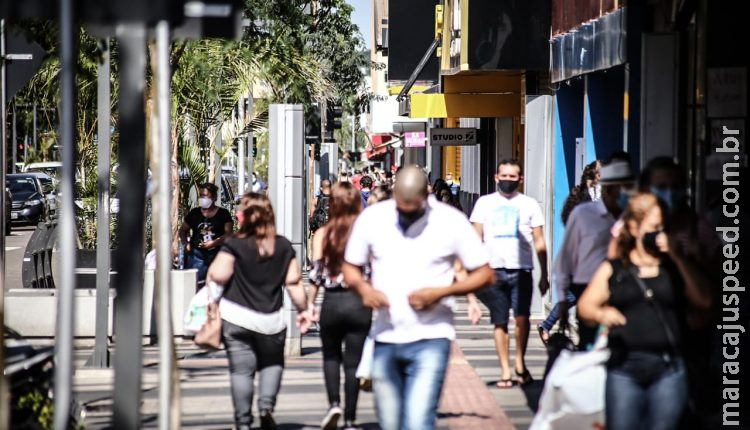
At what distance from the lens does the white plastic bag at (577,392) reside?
21.0 feet

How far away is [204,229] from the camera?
16453 mm

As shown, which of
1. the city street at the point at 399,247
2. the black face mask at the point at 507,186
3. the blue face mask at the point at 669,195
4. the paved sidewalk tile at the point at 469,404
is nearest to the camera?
the city street at the point at 399,247

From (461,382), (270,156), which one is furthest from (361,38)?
(461,382)

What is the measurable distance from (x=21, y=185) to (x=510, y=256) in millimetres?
35619

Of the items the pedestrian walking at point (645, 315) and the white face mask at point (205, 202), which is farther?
the white face mask at point (205, 202)

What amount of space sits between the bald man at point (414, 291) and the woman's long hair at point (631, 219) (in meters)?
1.00

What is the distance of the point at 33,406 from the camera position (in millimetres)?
6609

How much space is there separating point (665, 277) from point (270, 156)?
8091mm

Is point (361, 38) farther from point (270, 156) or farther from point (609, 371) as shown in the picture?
point (609, 371)

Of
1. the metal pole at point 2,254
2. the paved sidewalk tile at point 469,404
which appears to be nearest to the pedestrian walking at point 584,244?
the paved sidewalk tile at point 469,404

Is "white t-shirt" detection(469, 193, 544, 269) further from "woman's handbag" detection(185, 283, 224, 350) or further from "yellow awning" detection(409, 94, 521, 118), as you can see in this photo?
"yellow awning" detection(409, 94, 521, 118)

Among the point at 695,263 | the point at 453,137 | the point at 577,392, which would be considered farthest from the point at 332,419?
the point at 453,137

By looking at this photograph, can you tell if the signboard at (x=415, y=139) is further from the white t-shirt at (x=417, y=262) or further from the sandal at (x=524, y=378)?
the white t-shirt at (x=417, y=262)

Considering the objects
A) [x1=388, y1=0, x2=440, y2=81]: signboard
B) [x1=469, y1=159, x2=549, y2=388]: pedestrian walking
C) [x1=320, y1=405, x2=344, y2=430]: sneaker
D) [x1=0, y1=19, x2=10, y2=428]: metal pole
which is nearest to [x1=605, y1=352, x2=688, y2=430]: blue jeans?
[x1=0, y1=19, x2=10, y2=428]: metal pole
